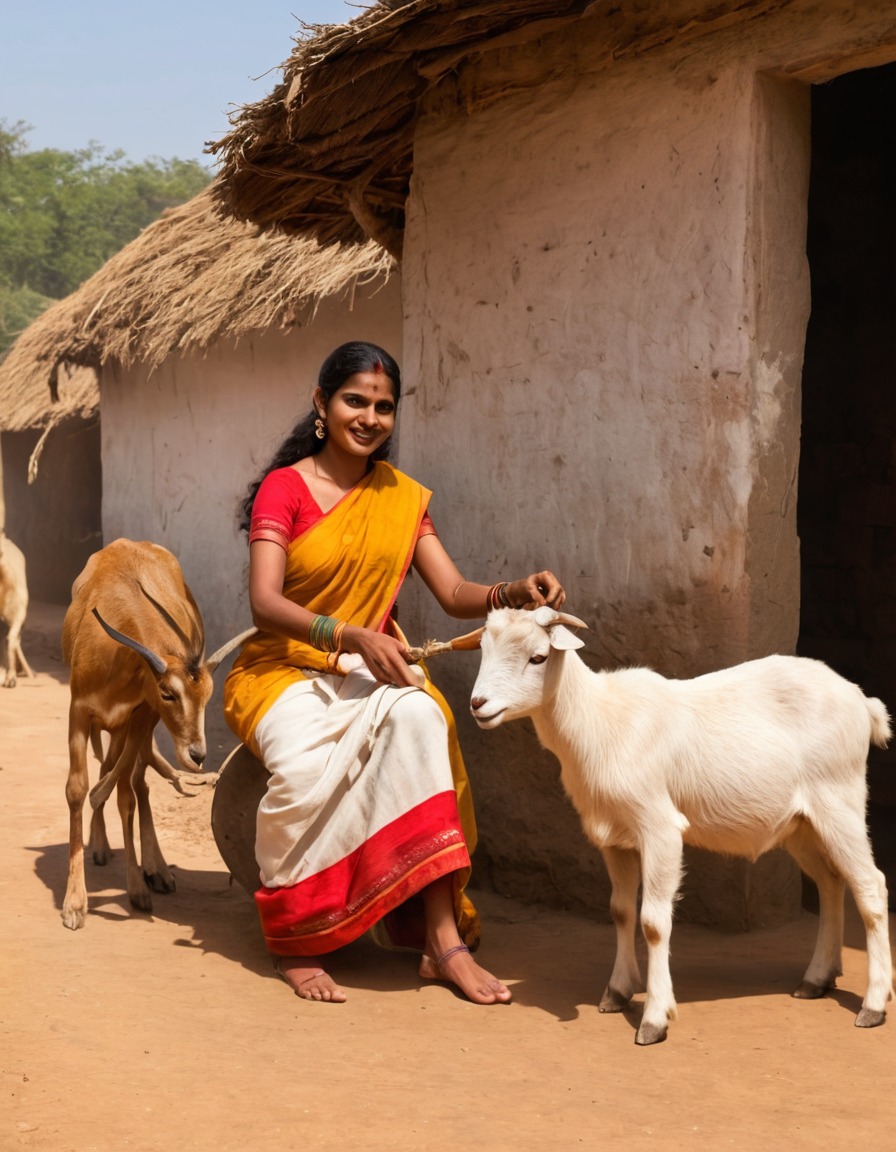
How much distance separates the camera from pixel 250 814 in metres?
4.35

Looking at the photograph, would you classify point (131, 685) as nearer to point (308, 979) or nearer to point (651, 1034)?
point (308, 979)

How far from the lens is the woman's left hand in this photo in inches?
142

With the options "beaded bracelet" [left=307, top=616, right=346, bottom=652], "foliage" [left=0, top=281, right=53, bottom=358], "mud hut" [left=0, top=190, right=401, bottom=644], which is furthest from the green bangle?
"foliage" [left=0, top=281, right=53, bottom=358]

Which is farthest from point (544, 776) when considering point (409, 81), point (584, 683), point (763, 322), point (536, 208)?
point (409, 81)

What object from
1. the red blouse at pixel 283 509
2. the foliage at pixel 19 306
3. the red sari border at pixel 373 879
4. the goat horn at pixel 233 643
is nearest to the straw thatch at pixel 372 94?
the red blouse at pixel 283 509

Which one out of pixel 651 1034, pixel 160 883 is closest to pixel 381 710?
pixel 651 1034

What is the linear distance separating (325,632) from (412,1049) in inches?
47.8

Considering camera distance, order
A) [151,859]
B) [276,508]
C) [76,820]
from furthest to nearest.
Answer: [151,859] → [76,820] → [276,508]

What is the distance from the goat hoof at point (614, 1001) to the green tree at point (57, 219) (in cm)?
2849

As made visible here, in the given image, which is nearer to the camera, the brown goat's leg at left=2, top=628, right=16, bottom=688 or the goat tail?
the goat tail

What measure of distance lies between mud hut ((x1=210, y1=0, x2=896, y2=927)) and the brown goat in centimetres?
96

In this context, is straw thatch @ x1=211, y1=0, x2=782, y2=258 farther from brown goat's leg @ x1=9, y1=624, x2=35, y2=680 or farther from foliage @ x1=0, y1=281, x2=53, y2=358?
foliage @ x1=0, y1=281, x2=53, y2=358

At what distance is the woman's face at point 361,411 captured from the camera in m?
4.14

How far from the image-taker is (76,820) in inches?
181
